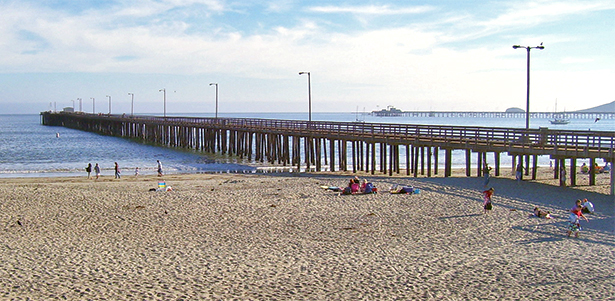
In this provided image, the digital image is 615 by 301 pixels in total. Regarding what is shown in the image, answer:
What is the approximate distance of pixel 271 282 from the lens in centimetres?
903

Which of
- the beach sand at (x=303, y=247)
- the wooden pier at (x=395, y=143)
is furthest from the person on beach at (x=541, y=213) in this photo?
the wooden pier at (x=395, y=143)

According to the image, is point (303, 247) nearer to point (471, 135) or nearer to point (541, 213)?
point (541, 213)

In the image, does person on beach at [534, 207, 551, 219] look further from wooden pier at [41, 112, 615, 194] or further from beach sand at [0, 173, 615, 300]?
wooden pier at [41, 112, 615, 194]

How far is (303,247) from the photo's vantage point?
11.3 metres

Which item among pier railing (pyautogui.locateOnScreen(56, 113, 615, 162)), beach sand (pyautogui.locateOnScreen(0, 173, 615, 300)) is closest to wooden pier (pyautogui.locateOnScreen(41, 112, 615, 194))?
pier railing (pyautogui.locateOnScreen(56, 113, 615, 162))

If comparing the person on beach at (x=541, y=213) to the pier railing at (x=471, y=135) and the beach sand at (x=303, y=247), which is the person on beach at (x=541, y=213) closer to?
the beach sand at (x=303, y=247)

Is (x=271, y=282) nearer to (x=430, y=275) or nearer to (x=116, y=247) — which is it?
(x=430, y=275)

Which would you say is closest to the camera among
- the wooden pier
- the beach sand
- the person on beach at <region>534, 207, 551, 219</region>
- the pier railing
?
the beach sand

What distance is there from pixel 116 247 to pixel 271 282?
13.2 feet

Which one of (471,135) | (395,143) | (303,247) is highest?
(471,135)

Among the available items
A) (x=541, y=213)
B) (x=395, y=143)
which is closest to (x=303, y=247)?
(x=541, y=213)

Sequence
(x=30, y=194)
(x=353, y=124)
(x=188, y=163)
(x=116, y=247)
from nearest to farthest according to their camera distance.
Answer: (x=116, y=247)
(x=30, y=194)
(x=353, y=124)
(x=188, y=163)

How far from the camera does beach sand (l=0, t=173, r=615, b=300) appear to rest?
8.69m

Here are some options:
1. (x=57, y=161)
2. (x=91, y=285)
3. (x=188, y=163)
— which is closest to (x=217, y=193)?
(x=91, y=285)
